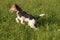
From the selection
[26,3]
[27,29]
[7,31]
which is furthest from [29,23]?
[26,3]

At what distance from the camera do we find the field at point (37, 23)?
7.93 metres

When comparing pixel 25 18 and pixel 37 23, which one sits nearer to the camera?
pixel 25 18

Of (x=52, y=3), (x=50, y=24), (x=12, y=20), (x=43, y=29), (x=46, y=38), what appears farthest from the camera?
(x=52, y=3)

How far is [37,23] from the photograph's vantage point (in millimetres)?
9281

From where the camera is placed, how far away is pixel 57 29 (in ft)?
28.3

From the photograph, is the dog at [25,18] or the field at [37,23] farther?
the dog at [25,18]

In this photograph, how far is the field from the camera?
Result: 793 centimetres

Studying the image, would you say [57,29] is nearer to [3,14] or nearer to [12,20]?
[12,20]

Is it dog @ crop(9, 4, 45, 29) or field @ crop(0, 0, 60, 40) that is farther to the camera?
dog @ crop(9, 4, 45, 29)

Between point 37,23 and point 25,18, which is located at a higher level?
point 25,18

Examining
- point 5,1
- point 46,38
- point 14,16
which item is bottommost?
point 46,38

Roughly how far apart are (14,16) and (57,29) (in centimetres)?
237

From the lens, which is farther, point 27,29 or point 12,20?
point 12,20

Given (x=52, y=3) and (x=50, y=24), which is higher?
(x=52, y=3)
